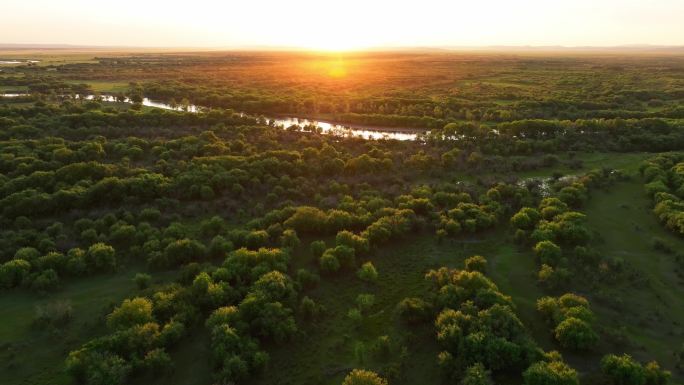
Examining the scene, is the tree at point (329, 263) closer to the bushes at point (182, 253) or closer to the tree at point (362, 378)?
the bushes at point (182, 253)

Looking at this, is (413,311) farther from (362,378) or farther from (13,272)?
(13,272)

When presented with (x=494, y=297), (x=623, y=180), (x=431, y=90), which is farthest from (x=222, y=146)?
(x=431, y=90)

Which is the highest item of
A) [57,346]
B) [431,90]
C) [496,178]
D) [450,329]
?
[431,90]

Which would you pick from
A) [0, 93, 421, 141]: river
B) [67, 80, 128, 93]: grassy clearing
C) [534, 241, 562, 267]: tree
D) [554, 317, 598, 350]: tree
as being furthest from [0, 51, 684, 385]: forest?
[67, 80, 128, 93]: grassy clearing

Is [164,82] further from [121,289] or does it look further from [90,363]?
[90,363]

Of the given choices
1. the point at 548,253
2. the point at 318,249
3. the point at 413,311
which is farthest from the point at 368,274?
the point at 548,253

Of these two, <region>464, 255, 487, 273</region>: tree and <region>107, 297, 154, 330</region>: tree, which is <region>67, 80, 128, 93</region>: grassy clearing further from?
<region>464, 255, 487, 273</region>: tree
